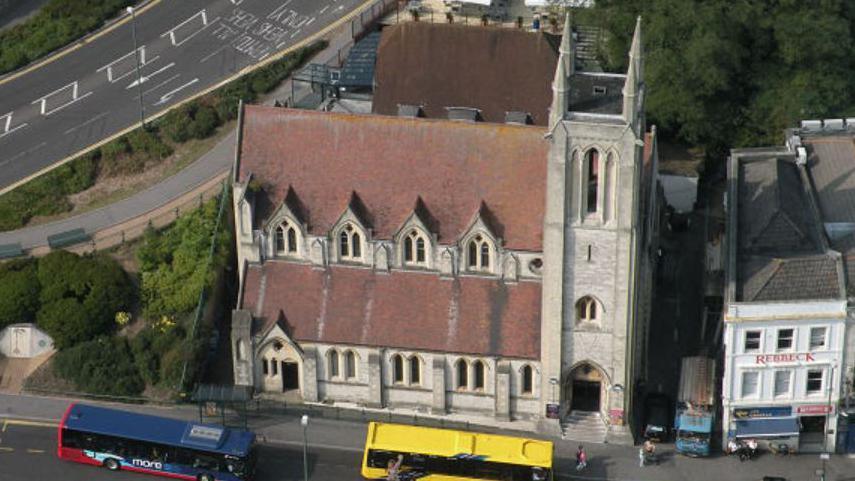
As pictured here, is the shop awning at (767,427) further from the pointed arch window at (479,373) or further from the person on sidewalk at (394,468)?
the person on sidewalk at (394,468)

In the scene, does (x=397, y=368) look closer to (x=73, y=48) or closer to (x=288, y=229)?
(x=288, y=229)

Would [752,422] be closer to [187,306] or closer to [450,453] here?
[450,453]

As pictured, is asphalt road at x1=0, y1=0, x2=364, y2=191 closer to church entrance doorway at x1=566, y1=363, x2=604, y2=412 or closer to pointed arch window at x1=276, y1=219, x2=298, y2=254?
pointed arch window at x1=276, y1=219, x2=298, y2=254

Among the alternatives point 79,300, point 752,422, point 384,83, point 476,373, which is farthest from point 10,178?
point 752,422

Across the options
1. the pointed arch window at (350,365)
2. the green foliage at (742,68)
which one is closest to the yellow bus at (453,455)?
Answer: the pointed arch window at (350,365)

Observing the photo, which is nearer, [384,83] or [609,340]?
[609,340]

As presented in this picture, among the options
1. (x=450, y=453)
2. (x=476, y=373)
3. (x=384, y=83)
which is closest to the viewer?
(x=450, y=453)

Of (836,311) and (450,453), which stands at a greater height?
(836,311)
